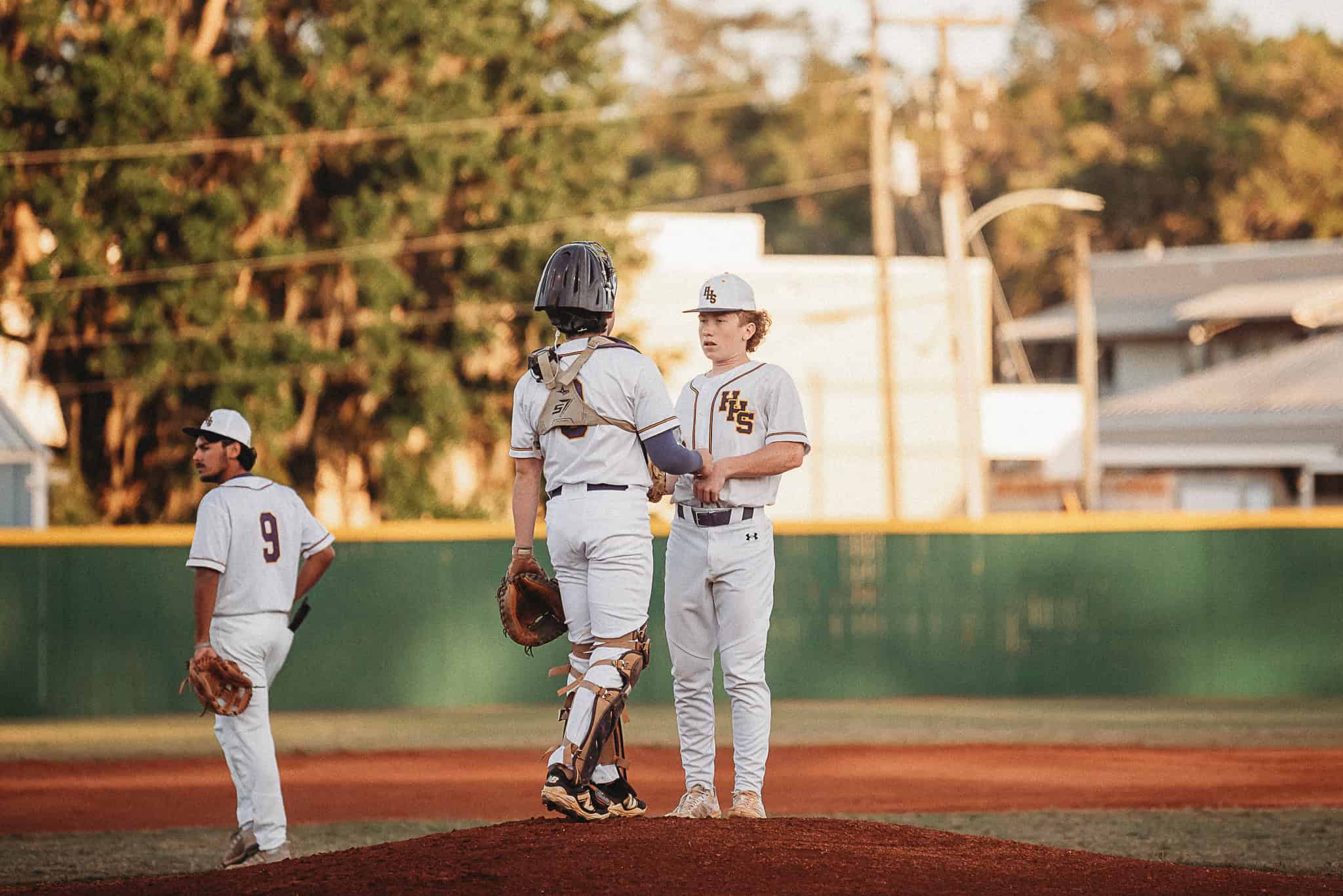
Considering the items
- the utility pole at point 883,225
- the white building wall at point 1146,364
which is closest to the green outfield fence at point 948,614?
the utility pole at point 883,225

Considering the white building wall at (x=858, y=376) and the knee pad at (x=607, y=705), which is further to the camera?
the white building wall at (x=858, y=376)

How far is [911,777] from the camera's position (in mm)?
12906

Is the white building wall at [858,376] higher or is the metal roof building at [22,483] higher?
the white building wall at [858,376]

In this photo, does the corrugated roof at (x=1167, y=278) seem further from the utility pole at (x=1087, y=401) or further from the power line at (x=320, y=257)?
the power line at (x=320, y=257)

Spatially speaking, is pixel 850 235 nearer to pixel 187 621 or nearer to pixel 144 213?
pixel 144 213

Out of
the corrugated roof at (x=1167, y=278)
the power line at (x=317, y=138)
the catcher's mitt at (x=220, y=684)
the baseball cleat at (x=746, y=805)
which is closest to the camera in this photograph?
the baseball cleat at (x=746, y=805)

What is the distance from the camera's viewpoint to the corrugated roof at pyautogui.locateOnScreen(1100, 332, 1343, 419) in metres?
35.1

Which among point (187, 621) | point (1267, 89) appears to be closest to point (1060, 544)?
point (187, 621)

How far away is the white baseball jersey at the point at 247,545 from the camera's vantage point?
8.05 m

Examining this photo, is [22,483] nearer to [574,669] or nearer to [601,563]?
[574,669]

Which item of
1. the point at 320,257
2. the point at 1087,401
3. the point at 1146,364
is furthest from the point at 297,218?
the point at 1146,364

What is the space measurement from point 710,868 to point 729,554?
1.50m

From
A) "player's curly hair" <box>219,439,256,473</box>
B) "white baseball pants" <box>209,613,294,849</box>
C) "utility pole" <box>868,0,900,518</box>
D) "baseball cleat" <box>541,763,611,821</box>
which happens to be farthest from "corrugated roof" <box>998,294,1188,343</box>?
"baseball cleat" <box>541,763,611,821</box>

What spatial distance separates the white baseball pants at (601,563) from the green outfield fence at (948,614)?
1127 cm
